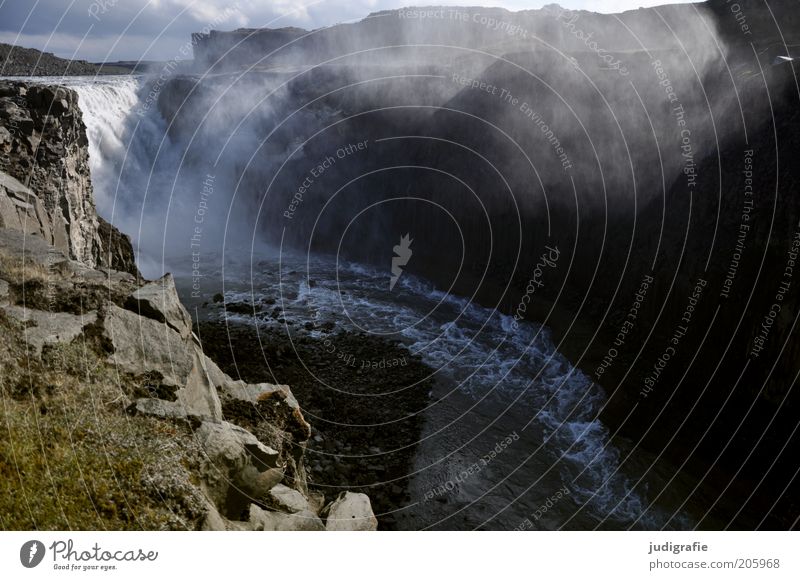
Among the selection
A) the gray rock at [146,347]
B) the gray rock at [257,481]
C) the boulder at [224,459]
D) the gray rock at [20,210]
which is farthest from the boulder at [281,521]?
the gray rock at [20,210]

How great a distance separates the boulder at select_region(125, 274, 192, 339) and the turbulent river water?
32.0 ft

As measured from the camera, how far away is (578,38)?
48.9 meters

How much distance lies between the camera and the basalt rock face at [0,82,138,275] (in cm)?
1811

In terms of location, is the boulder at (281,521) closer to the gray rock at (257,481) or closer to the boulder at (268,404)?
the gray rock at (257,481)

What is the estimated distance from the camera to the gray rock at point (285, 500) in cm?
995

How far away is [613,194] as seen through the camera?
28453 mm

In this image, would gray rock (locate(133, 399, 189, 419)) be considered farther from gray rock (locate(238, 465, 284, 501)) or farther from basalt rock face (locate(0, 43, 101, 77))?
basalt rock face (locate(0, 43, 101, 77))

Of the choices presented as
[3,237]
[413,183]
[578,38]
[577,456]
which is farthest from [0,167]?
[578,38]

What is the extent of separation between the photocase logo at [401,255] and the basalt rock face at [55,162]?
22.4m

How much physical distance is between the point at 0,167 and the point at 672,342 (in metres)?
26.6
